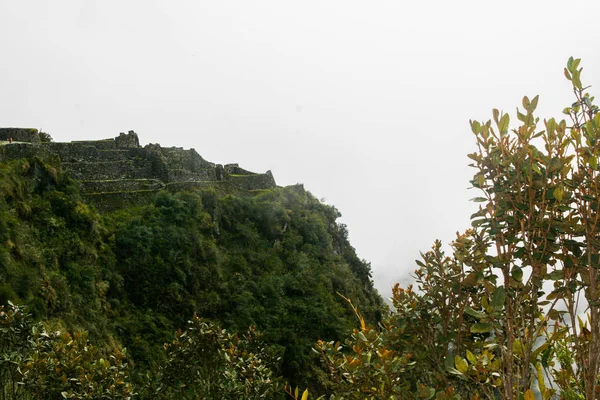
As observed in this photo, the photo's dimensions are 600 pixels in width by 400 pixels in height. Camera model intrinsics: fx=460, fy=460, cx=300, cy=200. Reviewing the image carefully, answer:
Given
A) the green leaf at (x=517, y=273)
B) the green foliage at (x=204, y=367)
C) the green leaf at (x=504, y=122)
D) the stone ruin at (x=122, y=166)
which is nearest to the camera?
the green leaf at (x=517, y=273)

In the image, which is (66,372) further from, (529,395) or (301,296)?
(301,296)

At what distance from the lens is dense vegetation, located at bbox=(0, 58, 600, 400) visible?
3010 millimetres

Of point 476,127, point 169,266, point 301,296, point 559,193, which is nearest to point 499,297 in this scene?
point 559,193

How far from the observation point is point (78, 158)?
76.3ft

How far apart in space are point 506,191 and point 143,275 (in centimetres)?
1991

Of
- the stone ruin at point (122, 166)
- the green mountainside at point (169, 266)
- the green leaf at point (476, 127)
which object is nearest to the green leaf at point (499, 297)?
the green leaf at point (476, 127)

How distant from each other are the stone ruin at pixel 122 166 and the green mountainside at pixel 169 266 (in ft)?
1.88

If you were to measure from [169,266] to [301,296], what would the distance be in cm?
835

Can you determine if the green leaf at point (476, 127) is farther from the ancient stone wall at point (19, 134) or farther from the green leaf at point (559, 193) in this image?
the ancient stone wall at point (19, 134)

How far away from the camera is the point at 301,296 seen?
87.4 ft

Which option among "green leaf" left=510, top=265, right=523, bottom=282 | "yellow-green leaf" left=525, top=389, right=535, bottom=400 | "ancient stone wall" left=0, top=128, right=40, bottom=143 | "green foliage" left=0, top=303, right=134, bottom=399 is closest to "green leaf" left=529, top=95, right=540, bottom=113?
"green leaf" left=510, top=265, right=523, bottom=282

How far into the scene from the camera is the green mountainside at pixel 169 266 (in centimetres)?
1559

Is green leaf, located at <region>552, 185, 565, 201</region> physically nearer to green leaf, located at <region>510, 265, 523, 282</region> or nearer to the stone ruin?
green leaf, located at <region>510, 265, 523, 282</region>

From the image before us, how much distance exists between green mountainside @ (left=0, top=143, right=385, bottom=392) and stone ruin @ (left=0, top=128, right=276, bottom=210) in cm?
57
